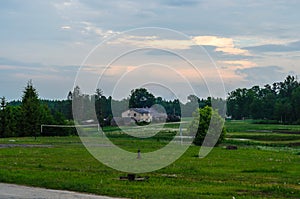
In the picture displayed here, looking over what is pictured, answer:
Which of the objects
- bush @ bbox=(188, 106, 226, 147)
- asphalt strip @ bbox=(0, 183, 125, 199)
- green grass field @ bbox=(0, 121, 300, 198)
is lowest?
asphalt strip @ bbox=(0, 183, 125, 199)

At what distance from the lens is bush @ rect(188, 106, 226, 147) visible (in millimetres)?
50319

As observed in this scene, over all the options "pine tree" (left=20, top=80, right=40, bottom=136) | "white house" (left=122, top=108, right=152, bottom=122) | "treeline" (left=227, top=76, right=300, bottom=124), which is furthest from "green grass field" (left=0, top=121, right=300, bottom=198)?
"treeline" (left=227, top=76, right=300, bottom=124)

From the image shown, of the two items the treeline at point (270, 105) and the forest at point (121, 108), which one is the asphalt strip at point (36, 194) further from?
the treeline at point (270, 105)

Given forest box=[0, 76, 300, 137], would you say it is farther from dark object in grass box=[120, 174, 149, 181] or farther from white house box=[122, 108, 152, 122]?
dark object in grass box=[120, 174, 149, 181]

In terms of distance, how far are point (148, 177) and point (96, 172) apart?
2.98m

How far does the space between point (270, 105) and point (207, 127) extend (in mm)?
98445

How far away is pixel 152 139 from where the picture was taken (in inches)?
2403

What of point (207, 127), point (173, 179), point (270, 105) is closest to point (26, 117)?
point (207, 127)

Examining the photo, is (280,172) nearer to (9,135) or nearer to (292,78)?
(9,135)

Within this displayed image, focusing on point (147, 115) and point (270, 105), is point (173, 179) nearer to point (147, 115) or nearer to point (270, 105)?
point (147, 115)

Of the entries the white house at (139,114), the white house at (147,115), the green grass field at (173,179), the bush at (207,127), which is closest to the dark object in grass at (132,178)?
the green grass field at (173,179)

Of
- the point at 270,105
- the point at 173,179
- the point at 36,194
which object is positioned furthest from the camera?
the point at 270,105

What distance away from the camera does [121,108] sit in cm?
2695

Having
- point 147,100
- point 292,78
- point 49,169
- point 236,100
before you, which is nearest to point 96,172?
point 49,169
